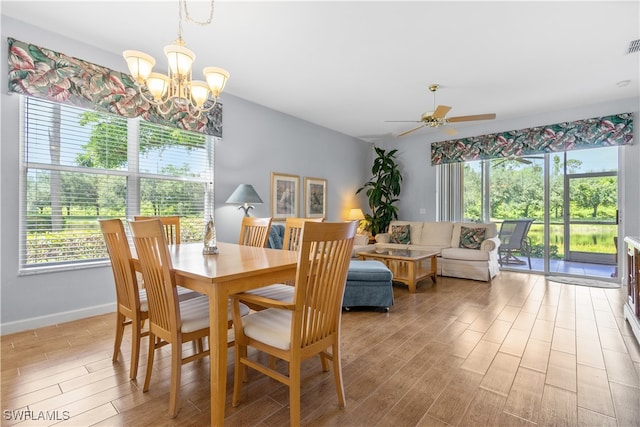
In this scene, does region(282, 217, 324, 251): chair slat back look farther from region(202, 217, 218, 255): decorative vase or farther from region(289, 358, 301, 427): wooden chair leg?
region(289, 358, 301, 427): wooden chair leg

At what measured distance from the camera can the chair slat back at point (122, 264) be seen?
179 cm

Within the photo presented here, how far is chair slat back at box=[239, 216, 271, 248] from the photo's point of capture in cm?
273

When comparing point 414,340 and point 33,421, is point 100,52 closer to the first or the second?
point 33,421

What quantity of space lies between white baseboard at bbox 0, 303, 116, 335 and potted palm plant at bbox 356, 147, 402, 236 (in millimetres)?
4633

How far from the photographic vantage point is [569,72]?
3.48m

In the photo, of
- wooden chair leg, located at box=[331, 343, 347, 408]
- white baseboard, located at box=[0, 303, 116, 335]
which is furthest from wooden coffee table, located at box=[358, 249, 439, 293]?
white baseboard, located at box=[0, 303, 116, 335]

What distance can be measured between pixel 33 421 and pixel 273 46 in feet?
10.5

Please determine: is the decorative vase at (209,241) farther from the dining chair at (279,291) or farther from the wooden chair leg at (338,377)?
the wooden chair leg at (338,377)

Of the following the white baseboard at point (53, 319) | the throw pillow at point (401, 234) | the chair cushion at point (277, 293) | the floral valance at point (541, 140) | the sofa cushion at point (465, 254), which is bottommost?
the white baseboard at point (53, 319)

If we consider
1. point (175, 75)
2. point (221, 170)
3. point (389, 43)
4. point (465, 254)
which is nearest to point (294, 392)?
point (175, 75)

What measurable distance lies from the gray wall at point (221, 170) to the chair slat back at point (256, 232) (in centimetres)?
136

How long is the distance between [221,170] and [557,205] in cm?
537

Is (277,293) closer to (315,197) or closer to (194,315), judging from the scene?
(194,315)

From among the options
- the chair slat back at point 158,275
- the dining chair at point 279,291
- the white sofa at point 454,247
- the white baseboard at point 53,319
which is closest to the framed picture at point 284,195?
the white sofa at point 454,247
